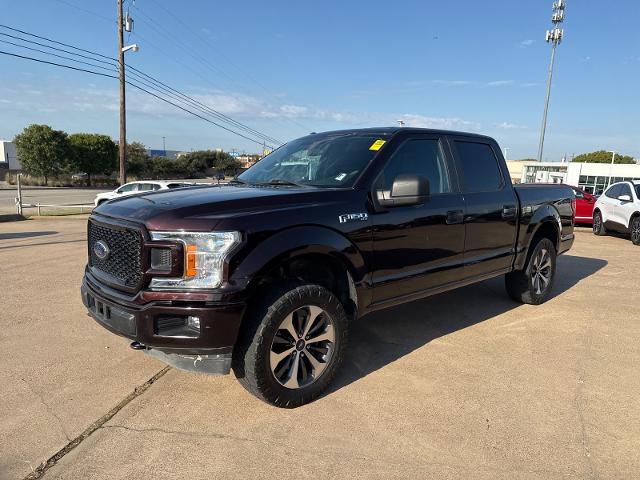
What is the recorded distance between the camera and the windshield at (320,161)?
11.9 feet

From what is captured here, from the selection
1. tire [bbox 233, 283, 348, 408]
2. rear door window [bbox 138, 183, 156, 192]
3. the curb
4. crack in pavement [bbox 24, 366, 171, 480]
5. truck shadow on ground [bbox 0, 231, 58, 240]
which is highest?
rear door window [bbox 138, 183, 156, 192]

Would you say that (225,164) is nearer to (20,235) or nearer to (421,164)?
(20,235)

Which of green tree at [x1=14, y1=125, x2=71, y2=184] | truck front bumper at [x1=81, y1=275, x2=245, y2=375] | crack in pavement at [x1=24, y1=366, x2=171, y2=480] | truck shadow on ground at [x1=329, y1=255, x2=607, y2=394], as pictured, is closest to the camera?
crack in pavement at [x1=24, y1=366, x2=171, y2=480]

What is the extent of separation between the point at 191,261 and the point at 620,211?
12416 mm

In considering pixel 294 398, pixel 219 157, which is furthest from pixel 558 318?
pixel 219 157

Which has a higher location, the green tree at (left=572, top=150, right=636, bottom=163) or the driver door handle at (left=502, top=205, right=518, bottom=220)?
the green tree at (left=572, top=150, right=636, bottom=163)

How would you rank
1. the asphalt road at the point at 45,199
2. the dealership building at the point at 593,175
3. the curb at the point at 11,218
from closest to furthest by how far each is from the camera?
the curb at the point at 11,218, the asphalt road at the point at 45,199, the dealership building at the point at 593,175

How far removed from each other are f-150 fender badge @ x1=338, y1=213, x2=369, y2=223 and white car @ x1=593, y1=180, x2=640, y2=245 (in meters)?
10.5

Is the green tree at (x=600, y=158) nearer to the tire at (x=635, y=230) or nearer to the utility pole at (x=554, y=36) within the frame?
the utility pole at (x=554, y=36)

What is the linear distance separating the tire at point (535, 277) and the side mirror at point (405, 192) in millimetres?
2565

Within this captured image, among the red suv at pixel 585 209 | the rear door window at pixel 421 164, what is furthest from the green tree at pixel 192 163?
the rear door window at pixel 421 164

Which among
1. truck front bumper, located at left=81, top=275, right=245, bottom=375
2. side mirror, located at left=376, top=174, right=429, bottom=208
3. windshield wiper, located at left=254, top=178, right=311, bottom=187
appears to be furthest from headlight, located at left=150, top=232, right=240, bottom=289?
side mirror, located at left=376, top=174, right=429, bottom=208

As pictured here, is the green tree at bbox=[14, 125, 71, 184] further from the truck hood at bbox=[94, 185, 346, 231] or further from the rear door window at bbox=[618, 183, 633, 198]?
the truck hood at bbox=[94, 185, 346, 231]

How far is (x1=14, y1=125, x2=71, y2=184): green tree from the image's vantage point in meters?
48.4
